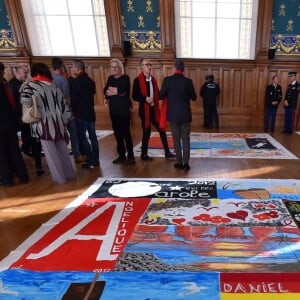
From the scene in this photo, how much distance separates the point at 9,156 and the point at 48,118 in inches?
32.4

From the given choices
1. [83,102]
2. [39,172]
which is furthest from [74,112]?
[39,172]

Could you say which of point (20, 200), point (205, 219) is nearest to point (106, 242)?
point (205, 219)

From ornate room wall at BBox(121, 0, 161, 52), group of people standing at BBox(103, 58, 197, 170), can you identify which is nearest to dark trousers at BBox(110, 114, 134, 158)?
group of people standing at BBox(103, 58, 197, 170)

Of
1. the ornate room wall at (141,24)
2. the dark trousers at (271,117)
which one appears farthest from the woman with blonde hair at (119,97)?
the dark trousers at (271,117)

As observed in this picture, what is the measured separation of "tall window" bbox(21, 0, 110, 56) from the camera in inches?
276

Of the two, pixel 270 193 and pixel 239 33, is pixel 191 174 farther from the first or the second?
pixel 239 33

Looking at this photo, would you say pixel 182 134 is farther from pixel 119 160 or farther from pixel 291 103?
pixel 291 103

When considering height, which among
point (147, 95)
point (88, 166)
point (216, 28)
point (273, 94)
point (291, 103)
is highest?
point (216, 28)

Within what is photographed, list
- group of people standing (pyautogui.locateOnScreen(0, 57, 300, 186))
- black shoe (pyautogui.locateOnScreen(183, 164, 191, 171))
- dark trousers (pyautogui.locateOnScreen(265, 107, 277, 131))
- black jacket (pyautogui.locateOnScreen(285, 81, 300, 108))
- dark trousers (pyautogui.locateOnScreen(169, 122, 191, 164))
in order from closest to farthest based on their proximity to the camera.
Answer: group of people standing (pyautogui.locateOnScreen(0, 57, 300, 186)), dark trousers (pyautogui.locateOnScreen(169, 122, 191, 164)), black shoe (pyautogui.locateOnScreen(183, 164, 191, 171)), black jacket (pyautogui.locateOnScreen(285, 81, 300, 108)), dark trousers (pyautogui.locateOnScreen(265, 107, 277, 131))

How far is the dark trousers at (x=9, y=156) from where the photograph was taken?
3441 mm

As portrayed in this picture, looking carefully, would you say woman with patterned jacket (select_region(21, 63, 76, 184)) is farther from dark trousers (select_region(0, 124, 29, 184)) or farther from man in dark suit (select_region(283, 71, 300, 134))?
man in dark suit (select_region(283, 71, 300, 134))

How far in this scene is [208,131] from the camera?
6.50 metres

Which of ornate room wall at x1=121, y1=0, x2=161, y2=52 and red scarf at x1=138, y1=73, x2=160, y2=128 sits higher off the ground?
ornate room wall at x1=121, y1=0, x2=161, y2=52

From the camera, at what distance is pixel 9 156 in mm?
3615
